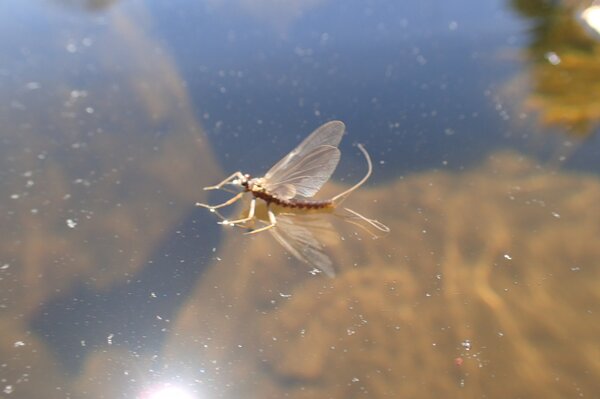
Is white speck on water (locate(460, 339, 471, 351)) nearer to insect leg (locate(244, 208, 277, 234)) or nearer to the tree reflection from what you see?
insect leg (locate(244, 208, 277, 234))

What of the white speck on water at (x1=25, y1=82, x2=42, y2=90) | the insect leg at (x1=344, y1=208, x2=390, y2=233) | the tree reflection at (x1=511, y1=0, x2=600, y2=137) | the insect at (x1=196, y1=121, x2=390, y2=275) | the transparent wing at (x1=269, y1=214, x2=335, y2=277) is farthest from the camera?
the white speck on water at (x1=25, y1=82, x2=42, y2=90)

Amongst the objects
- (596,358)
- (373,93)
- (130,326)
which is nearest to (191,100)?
(373,93)

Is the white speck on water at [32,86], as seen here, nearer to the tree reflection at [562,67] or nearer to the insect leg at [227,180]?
the insect leg at [227,180]

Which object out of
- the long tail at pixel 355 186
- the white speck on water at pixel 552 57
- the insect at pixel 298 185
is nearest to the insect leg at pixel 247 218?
the insect at pixel 298 185

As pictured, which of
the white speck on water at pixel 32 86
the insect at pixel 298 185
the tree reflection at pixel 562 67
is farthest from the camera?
the white speck on water at pixel 32 86

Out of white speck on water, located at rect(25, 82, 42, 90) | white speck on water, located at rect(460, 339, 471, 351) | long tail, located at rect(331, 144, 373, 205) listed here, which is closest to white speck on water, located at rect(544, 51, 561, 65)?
long tail, located at rect(331, 144, 373, 205)

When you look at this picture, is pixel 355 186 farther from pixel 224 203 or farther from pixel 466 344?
pixel 466 344

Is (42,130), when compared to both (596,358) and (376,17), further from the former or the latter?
(596,358)
